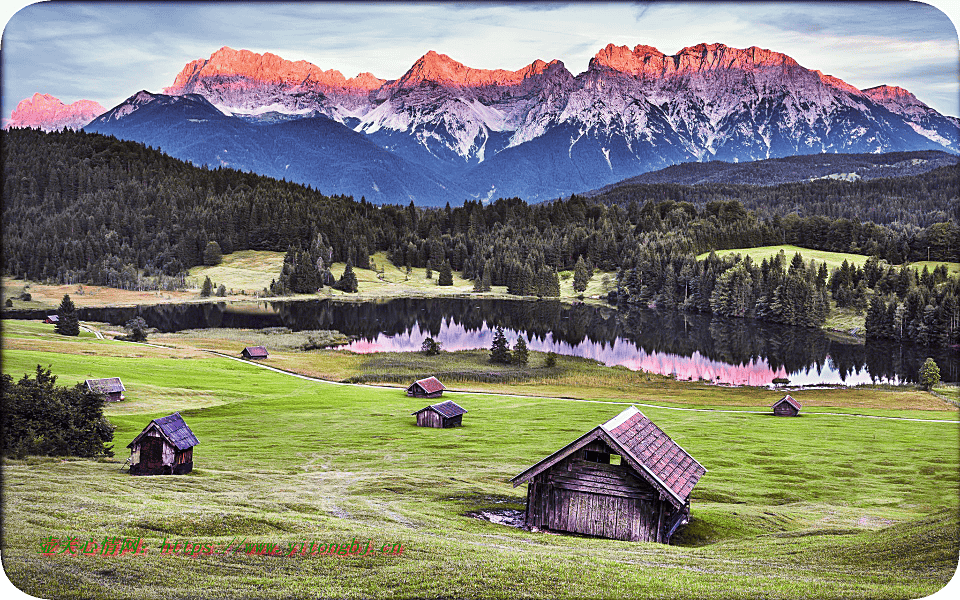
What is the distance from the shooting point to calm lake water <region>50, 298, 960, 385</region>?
98012 millimetres

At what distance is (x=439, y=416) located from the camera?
53188 mm

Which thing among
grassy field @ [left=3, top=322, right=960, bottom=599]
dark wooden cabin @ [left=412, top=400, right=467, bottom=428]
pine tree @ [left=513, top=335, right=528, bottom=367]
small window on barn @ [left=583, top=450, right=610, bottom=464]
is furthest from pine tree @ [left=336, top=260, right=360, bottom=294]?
small window on barn @ [left=583, top=450, right=610, bottom=464]

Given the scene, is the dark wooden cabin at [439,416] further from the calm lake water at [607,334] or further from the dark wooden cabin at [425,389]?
the calm lake water at [607,334]

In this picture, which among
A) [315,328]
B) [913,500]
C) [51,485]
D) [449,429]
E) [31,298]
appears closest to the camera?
[51,485]

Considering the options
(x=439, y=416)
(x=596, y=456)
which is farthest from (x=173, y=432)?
(x=439, y=416)

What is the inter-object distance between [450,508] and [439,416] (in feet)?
88.3

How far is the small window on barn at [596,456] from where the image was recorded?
79.2ft

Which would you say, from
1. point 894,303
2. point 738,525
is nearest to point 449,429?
point 738,525

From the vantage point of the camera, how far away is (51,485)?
23781mm

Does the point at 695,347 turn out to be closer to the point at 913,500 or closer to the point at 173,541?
the point at 913,500

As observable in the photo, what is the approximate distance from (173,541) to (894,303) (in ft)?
435

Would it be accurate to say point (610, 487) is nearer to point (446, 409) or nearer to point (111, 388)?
point (446, 409)

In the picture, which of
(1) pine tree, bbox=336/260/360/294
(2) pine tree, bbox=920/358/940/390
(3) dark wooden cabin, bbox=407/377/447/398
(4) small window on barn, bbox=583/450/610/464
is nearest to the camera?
(4) small window on barn, bbox=583/450/610/464

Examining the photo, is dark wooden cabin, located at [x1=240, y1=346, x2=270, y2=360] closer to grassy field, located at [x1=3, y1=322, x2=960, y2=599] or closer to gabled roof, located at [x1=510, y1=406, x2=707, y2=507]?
grassy field, located at [x1=3, y1=322, x2=960, y2=599]
